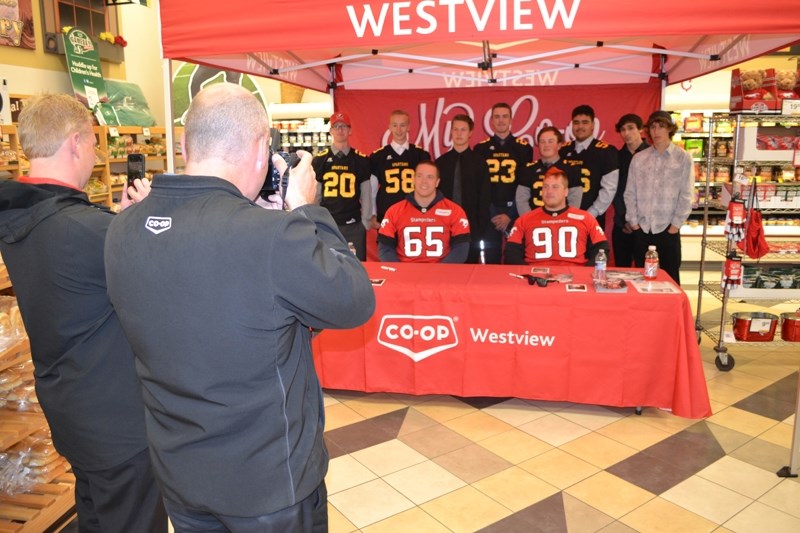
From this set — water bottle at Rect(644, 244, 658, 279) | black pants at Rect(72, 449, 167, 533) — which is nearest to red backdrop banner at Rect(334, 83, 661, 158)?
water bottle at Rect(644, 244, 658, 279)

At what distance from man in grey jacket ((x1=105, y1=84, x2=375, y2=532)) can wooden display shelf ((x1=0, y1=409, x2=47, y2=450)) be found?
126 centimetres

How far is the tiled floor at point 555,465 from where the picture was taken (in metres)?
2.67

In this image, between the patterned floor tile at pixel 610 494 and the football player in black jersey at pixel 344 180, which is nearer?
the patterned floor tile at pixel 610 494

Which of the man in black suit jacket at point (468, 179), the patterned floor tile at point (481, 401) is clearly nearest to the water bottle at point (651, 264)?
the patterned floor tile at point (481, 401)

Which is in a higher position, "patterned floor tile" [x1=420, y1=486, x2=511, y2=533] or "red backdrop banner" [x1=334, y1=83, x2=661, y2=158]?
"red backdrop banner" [x1=334, y1=83, x2=661, y2=158]

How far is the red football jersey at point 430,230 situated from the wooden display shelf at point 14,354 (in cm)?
274

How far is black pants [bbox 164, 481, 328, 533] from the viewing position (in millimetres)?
1329

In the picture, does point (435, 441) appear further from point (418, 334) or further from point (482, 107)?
point (482, 107)

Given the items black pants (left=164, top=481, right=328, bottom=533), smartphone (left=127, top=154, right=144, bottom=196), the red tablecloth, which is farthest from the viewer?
the red tablecloth

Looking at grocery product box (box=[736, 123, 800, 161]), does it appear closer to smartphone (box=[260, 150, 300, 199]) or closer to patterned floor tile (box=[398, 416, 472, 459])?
patterned floor tile (box=[398, 416, 472, 459])

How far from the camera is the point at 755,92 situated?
442 centimetres

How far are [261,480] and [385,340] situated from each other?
8.14 ft

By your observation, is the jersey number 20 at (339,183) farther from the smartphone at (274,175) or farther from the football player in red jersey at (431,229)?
the smartphone at (274,175)

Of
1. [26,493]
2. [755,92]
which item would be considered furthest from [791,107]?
[26,493]
